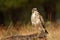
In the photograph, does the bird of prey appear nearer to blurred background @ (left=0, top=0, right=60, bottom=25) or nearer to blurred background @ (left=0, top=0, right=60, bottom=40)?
blurred background @ (left=0, top=0, right=60, bottom=40)

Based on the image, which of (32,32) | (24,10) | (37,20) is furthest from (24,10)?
(37,20)

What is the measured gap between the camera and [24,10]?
57.0 ft

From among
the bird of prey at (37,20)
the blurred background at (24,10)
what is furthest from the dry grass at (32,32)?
the blurred background at (24,10)

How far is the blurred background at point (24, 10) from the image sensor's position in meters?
16.3

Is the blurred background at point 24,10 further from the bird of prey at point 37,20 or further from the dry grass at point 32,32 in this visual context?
the bird of prey at point 37,20

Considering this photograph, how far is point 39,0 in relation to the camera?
674 inches

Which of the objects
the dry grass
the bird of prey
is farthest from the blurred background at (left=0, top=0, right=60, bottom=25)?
the bird of prey

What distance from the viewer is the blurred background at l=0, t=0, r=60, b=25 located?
53.4ft

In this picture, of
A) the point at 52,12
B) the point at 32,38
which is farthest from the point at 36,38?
the point at 52,12

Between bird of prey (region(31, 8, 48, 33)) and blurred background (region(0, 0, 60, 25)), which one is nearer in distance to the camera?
bird of prey (region(31, 8, 48, 33))

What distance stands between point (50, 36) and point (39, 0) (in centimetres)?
758

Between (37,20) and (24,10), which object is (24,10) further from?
(37,20)

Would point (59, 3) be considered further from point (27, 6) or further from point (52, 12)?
point (27, 6)

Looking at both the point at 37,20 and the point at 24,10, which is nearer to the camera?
the point at 37,20
